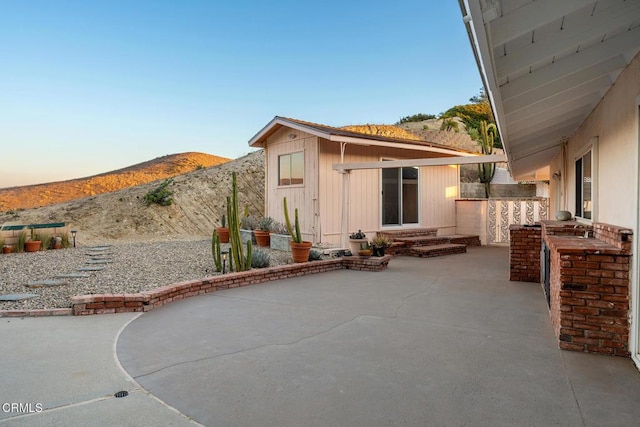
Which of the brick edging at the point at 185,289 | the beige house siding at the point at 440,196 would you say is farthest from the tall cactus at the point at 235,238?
the beige house siding at the point at 440,196

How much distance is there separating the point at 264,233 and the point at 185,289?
574 cm

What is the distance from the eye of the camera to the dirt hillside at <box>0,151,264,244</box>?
14.9 m

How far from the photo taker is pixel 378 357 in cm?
317

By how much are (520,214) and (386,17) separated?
10976 millimetres

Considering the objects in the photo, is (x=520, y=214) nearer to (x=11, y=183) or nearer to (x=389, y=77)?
(x=389, y=77)

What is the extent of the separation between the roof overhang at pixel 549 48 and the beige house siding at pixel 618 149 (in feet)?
0.59

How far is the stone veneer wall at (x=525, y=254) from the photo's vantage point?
6.64 meters

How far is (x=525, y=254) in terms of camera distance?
6734mm

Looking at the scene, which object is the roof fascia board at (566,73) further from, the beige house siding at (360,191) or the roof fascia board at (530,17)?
the beige house siding at (360,191)

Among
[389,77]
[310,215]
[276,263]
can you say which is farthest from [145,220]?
[389,77]

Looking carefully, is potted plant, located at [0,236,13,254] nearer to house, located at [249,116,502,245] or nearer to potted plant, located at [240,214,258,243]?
potted plant, located at [240,214,258,243]

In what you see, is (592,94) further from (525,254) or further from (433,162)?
(433,162)

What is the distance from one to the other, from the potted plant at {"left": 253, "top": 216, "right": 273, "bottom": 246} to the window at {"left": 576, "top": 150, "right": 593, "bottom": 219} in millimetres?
7605

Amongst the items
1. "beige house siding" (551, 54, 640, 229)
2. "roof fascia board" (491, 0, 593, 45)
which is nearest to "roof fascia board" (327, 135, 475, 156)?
"beige house siding" (551, 54, 640, 229)
